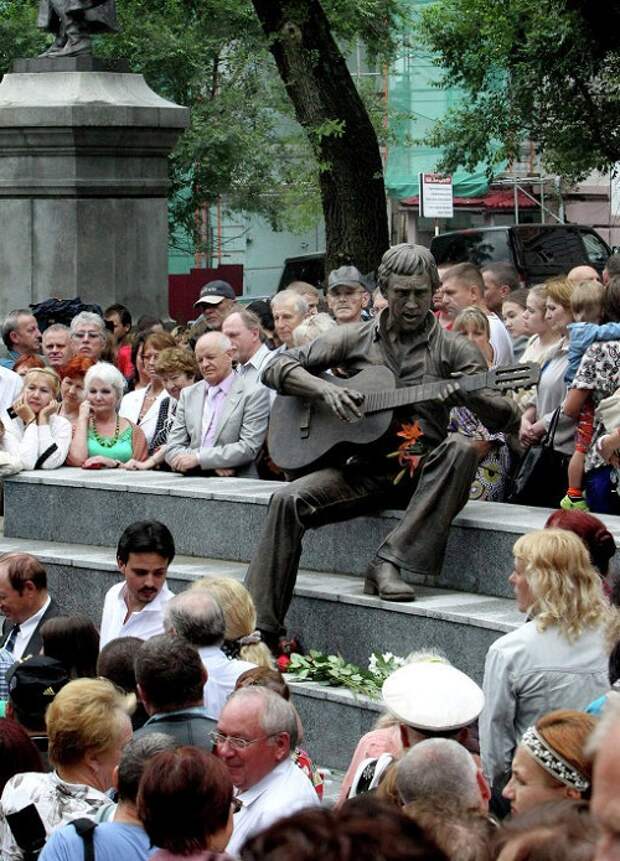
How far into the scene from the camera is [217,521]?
37.2 ft

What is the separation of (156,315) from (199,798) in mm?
13291

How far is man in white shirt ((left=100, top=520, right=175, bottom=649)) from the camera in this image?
9.22 m

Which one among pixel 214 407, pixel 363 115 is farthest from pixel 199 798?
pixel 363 115

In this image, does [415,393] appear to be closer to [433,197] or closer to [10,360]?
[10,360]

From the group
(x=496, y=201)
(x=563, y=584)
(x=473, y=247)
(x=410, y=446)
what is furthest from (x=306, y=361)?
(x=496, y=201)

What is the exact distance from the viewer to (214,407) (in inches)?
459

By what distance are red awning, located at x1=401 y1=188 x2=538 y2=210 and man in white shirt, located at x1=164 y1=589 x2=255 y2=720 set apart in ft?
115

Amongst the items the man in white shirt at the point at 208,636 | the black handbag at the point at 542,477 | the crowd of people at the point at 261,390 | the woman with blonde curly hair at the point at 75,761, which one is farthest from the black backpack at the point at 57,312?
the woman with blonde curly hair at the point at 75,761

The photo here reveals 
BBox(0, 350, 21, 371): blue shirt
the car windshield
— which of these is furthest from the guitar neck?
the car windshield

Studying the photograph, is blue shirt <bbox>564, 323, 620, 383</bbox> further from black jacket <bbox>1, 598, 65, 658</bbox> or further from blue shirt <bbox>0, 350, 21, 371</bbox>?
blue shirt <bbox>0, 350, 21, 371</bbox>

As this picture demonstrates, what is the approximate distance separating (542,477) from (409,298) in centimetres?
134

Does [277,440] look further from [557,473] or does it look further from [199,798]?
[199,798]

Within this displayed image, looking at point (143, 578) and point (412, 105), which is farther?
point (412, 105)

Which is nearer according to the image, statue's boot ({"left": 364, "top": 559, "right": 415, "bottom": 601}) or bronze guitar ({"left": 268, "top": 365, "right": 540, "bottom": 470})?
bronze guitar ({"left": 268, "top": 365, "right": 540, "bottom": 470})
